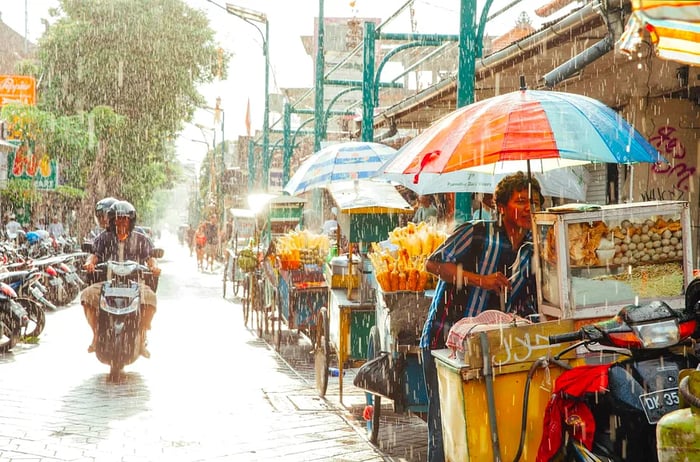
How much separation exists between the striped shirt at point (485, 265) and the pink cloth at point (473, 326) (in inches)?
34.9

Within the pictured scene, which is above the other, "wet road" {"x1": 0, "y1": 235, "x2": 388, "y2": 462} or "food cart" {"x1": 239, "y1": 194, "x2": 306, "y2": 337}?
"food cart" {"x1": 239, "y1": 194, "x2": 306, "y2": 337}

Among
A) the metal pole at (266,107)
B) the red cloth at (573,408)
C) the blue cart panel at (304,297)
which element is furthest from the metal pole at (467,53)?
the metal pole at (266,107)

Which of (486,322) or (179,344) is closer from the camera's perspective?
(486,322)

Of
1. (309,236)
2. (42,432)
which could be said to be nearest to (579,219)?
(42,432)

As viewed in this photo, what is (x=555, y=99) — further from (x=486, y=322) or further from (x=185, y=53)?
(x=185, y=53)

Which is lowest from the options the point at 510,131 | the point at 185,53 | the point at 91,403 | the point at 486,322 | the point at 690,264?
the point at 91,403

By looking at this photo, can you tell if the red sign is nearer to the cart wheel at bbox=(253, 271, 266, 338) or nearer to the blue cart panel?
the cart wheel at bbox=(253, 271, 266, 338)

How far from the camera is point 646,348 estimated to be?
9.57ft

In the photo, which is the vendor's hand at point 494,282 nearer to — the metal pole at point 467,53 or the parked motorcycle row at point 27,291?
the metal pole at point 467,53

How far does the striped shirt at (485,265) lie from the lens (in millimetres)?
4934

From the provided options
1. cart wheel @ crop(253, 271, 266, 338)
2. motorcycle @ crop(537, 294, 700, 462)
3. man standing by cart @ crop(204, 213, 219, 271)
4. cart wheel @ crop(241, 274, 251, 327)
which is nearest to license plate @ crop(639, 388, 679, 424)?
motorcycle @ crop(537, 294, 700, 462)

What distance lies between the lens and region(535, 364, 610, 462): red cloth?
2.97 metres

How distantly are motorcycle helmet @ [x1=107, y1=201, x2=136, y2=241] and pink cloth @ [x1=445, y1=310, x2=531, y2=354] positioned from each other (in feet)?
20.1

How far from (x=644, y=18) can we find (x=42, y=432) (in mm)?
5784
